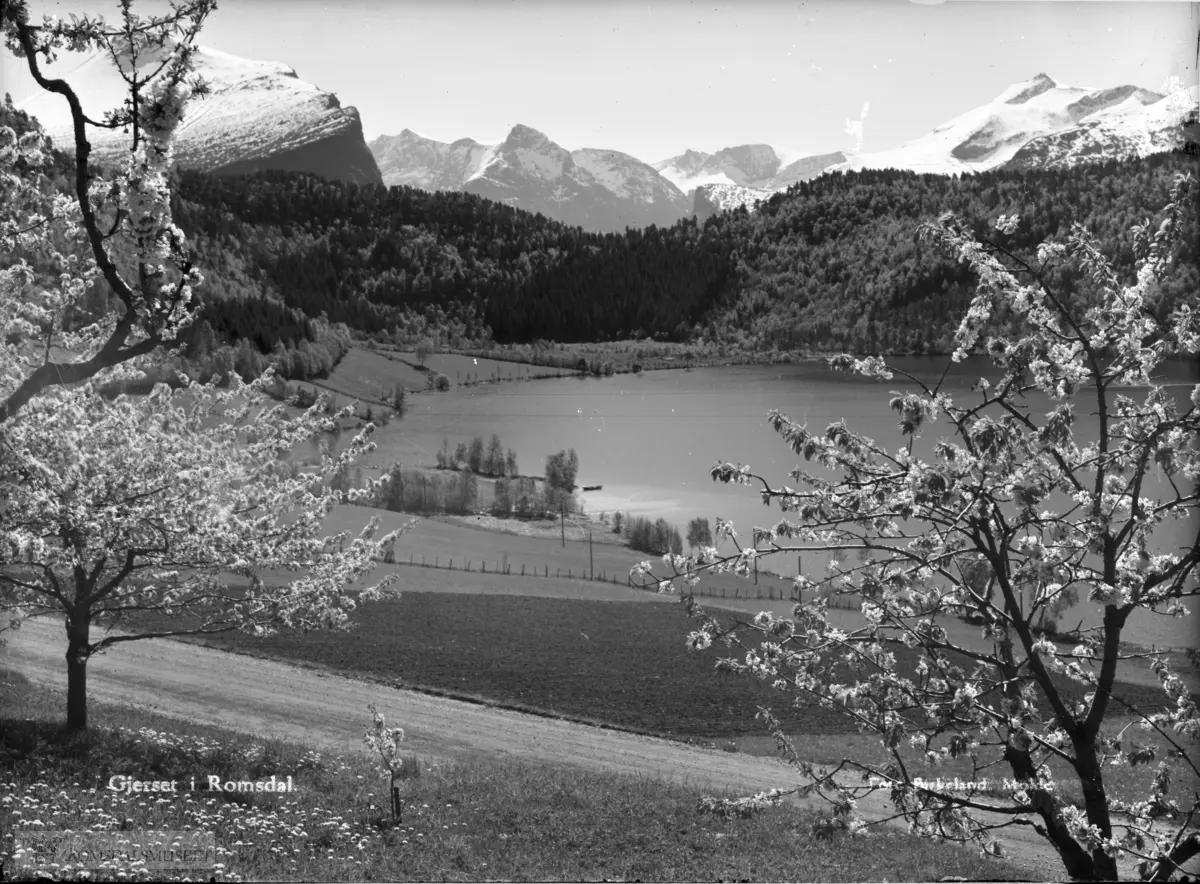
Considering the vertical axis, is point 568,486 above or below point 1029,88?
below

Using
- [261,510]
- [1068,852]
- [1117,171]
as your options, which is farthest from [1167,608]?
[261,510]

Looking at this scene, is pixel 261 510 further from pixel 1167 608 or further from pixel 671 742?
pixel 1167 608

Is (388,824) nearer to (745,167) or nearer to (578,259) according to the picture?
(578,259)

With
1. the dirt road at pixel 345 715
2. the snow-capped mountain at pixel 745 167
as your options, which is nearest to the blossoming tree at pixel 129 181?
the snow-capped mountain at pixel 745 167

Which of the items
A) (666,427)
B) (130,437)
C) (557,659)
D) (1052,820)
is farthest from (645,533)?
(1052,820)

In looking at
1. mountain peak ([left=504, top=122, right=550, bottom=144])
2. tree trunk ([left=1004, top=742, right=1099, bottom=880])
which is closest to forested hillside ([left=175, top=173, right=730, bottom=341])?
mountain peak ([left=504, top=122, right=550, bottom=144])

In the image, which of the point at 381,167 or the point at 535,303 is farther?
the point at 535,303
